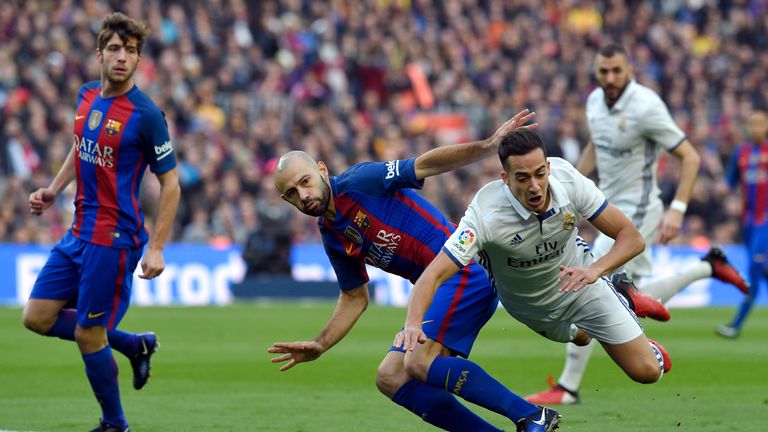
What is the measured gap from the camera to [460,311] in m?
7.11

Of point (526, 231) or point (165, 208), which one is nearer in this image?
point (526, 231)

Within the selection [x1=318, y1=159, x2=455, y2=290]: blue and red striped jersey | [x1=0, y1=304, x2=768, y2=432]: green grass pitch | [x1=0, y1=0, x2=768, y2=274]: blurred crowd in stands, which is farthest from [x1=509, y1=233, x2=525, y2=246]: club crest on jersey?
[x1=0, y1=0, x2=768, y2=274]: blurred crowd in stands

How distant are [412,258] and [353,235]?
362mm

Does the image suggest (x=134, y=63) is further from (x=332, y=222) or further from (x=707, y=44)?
(x=707, y=44)

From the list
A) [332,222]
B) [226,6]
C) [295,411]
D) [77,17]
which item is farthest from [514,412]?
[226,6]

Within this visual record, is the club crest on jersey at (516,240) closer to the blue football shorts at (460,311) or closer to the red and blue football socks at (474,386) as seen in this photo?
the blue football shorts at (460,311)

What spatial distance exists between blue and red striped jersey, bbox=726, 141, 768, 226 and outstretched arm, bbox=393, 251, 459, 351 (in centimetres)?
975

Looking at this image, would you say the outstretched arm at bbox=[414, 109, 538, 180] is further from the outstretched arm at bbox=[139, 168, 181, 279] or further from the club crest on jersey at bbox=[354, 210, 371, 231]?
the outstretched arm at bbox=[139, 168, 181, 279]

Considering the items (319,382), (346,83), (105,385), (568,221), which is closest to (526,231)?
(568,221)

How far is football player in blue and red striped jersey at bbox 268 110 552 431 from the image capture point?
6.79 meters

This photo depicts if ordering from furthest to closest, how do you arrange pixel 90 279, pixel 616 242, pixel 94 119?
1. pixel 94 119
2. pixel 90 279
3. pixel 616 242

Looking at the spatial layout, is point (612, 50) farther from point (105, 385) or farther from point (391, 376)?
point (105, 385)

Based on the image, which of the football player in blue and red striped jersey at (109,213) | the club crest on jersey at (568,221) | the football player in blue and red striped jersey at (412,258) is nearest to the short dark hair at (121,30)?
the football player in blue and red striped jersey at (109,213)

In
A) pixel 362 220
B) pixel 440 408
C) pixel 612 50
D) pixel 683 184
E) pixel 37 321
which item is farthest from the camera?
pixel 683 184
